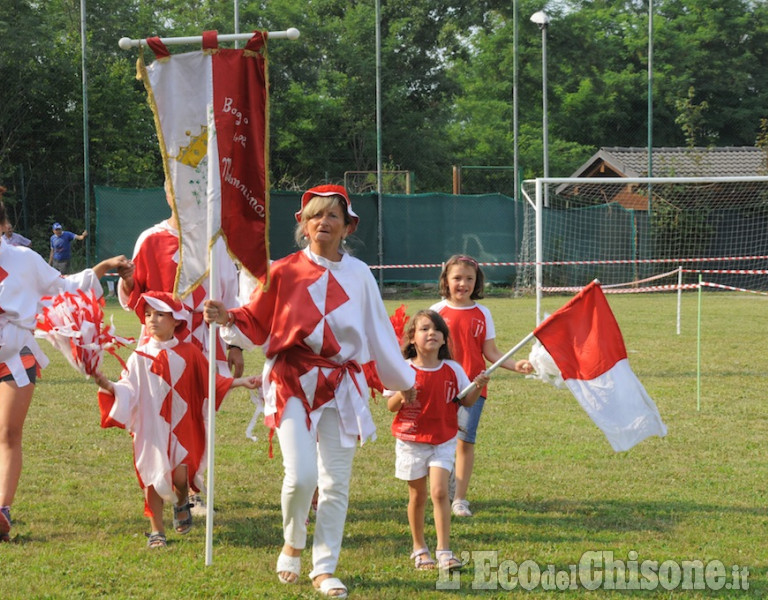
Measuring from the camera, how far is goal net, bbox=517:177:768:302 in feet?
85.8

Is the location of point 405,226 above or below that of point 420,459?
above

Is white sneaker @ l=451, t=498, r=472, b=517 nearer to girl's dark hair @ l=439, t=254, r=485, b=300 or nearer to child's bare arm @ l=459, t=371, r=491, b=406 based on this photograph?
child's bare arm @ l=459, t=371, r=491, b=406

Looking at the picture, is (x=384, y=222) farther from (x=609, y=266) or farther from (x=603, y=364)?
(x=603, y=364)

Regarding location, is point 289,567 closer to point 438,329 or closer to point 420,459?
point 420,459

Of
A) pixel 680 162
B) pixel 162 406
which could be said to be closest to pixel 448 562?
pixel 162 406

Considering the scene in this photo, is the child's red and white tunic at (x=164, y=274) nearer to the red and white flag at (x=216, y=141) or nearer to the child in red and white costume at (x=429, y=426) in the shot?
A: the red and white flag at (x=216, y=141)

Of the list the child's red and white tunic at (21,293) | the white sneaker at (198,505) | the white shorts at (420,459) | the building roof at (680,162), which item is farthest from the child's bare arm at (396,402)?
the building roof at (680,162)

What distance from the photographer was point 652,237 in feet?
88.6

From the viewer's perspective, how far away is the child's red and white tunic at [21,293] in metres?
5.65

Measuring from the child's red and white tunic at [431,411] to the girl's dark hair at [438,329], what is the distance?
0.10 m

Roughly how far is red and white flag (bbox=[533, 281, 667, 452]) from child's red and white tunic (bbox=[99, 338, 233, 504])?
175cm

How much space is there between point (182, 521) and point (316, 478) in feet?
4.76

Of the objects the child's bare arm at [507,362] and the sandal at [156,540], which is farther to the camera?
the child's bare arm at [507,362]

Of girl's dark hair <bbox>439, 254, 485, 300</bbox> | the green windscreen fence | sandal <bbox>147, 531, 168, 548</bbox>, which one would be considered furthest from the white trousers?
the green windscreen fence
